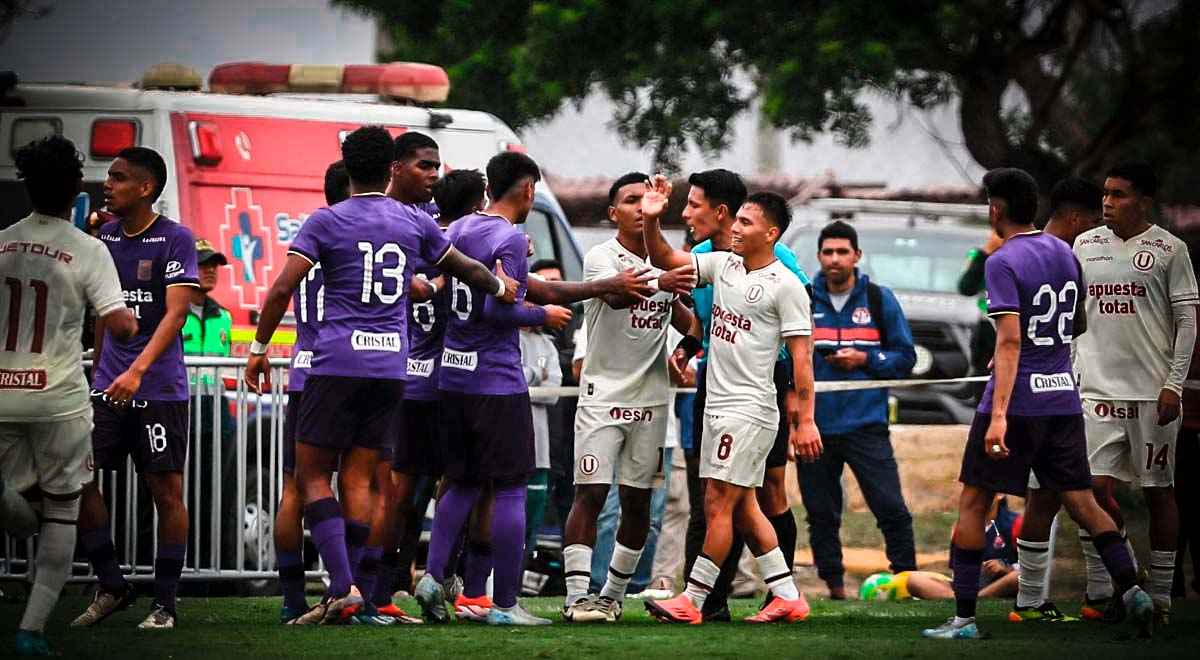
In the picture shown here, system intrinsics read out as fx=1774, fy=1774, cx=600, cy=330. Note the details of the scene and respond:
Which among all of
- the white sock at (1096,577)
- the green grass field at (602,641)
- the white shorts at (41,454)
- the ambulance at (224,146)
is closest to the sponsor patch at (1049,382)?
the green grass field at (602,641)

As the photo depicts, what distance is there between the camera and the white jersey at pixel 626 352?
8359 mm

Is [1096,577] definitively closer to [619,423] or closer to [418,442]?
[619,423]

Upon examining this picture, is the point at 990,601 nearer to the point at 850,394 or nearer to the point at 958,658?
the point at 850,394

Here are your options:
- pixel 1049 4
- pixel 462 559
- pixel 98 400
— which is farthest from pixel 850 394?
pixel 1049 4

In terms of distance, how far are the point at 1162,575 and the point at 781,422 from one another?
2.04 m

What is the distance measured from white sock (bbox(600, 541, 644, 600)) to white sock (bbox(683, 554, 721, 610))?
0.98ft

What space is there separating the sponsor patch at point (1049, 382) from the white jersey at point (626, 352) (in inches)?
67.2

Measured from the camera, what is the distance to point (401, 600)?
10266 millimetres

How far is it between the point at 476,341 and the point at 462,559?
335 cm

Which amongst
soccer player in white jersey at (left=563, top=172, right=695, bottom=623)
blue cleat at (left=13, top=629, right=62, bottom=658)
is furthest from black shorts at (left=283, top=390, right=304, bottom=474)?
blue cleat at (left=13, top=629, right=62, bottom=658)

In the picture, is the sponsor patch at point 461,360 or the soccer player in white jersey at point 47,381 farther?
the sponsor patch at point 461,360

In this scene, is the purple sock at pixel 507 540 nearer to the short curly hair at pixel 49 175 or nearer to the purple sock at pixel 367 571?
the purple sock at pixel 367 571

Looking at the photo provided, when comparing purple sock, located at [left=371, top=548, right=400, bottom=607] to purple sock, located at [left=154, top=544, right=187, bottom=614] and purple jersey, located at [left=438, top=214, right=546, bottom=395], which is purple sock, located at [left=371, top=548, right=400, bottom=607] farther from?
purple jersey, located at [left=438, top=214, right=546, bottom=395]

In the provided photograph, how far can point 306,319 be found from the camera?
27.0ft
